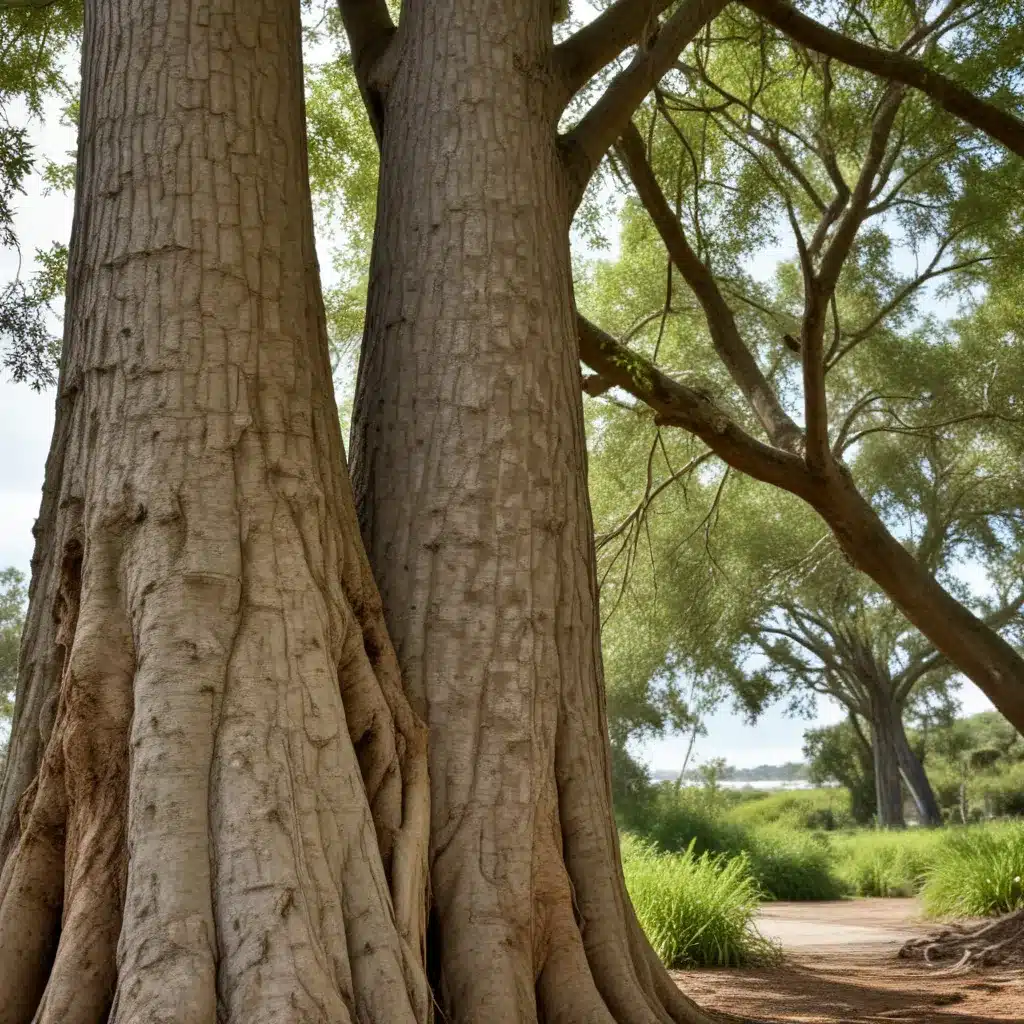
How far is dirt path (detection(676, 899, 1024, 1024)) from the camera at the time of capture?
4.95 m

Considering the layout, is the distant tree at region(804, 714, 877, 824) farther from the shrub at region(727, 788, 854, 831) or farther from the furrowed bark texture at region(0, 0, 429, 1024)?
the furrowed bark texture at region(0, 0, 429, 1024)

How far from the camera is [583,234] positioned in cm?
1023

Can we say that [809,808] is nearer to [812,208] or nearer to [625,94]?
[812,208]

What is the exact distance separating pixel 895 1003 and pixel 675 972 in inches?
71.5

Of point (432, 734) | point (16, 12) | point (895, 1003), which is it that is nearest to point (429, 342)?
point (432, 734)

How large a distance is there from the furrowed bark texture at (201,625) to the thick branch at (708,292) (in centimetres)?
472

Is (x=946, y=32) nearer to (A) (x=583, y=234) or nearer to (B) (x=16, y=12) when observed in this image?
(A) (x=583, y=234)

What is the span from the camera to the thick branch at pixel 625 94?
486 cm

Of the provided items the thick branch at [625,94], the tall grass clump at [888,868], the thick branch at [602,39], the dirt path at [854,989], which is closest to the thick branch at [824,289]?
the thick branch at [625,94]

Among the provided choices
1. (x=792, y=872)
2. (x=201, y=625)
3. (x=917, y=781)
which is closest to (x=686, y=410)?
(x=201, y=625)

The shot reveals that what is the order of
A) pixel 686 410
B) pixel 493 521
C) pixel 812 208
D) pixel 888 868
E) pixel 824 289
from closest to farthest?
1. pixel 493 521
2. pixel 824 289
3. pixel 686 410
4. pixel 812 208
5. pixel 888 868

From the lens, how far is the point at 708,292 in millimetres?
8492

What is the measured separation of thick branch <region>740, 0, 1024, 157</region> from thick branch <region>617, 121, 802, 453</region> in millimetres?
1241

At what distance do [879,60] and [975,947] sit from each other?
5.99m
